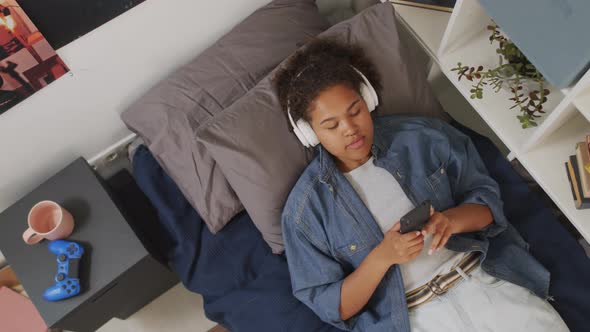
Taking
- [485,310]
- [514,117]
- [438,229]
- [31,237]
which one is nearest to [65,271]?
[31,237]

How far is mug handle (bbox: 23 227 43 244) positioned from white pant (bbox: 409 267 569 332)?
105cm

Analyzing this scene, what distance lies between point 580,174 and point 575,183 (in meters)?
0.03

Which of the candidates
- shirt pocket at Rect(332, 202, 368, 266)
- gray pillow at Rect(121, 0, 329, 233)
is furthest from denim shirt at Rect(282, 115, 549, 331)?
gray pillow at Rect(121, 0, 329, 233)

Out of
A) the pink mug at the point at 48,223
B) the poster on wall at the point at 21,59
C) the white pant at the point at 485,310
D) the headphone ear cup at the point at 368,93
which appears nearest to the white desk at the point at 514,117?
the white pant at the point at 485,310

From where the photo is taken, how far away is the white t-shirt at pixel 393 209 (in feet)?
3.69

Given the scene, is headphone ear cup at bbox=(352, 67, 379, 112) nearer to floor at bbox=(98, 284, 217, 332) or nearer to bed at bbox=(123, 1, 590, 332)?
bed at bbox=(123, 1, 590, 332)

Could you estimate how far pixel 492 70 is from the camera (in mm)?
1253

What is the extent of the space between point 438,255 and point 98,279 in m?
0.93

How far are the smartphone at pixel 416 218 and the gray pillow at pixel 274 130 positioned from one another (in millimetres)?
371

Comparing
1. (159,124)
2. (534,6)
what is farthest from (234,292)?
(534,6)

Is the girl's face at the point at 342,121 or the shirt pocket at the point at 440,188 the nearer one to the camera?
the girl's face at the point at 342,121

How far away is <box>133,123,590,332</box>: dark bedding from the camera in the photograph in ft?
3.92

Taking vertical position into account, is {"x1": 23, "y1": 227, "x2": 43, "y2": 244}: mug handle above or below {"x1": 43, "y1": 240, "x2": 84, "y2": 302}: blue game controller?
above

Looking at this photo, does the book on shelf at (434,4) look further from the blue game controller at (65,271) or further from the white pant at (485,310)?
the blue game controller at (65,271)
